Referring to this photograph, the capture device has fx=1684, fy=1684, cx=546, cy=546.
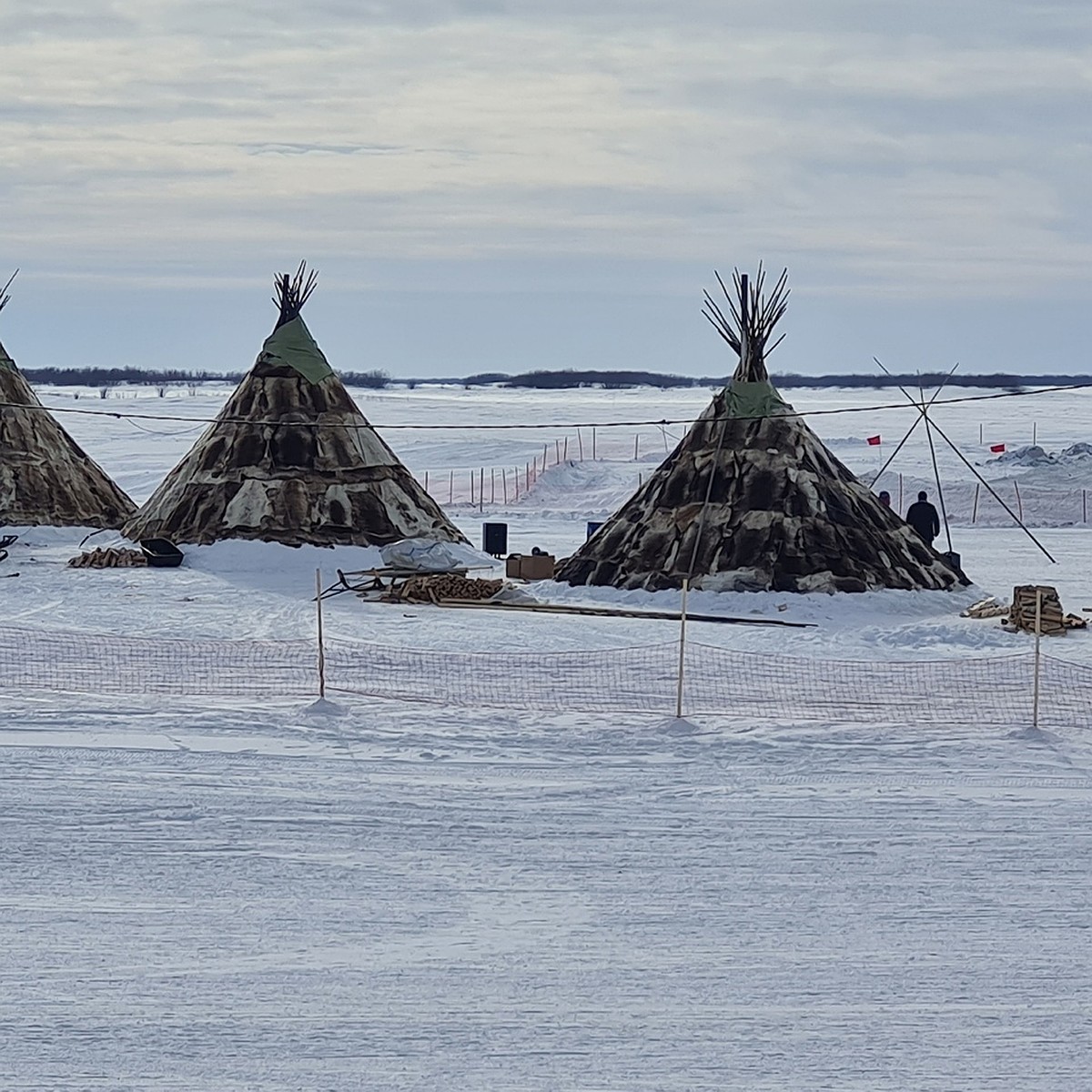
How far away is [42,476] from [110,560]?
514cm

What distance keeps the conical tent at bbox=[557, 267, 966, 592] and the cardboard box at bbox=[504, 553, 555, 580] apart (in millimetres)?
453

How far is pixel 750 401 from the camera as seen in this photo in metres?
18.9

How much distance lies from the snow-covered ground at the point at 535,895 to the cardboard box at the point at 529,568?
5004mm

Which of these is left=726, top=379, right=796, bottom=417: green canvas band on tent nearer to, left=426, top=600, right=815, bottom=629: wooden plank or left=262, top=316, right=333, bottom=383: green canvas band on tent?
left=426, top=600, right=815, bottom=629: wooden plank

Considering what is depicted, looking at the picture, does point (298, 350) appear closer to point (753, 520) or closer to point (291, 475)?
point (291, 475)

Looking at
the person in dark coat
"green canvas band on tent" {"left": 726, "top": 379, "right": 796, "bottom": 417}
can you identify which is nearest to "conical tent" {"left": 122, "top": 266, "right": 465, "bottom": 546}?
"green canvas band on tent" {"left": 726, "top": 379, "right": 796, "bottom": 417}

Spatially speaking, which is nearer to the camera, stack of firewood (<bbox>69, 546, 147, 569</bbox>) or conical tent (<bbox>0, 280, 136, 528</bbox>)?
stack of firewood (<bbox>69, 546, 147, 569</bbox>)

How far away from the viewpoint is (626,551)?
1872 centimetres

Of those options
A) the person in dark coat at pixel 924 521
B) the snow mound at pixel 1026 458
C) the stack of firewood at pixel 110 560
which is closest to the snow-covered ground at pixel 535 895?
the person in dark coat at pixel 924 521

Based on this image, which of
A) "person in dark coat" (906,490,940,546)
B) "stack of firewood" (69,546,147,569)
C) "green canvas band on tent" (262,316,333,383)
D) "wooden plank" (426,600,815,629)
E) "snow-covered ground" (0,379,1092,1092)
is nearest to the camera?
"snow-covered ground" (0,379,1092,1092)

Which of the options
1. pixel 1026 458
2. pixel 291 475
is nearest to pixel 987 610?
pixel 291 475

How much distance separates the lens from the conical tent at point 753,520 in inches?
705

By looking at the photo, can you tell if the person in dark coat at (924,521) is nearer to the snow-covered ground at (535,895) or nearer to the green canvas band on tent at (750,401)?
the green canvas band on tent at (750,401)

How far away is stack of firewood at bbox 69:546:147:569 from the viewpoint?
21.3 m
